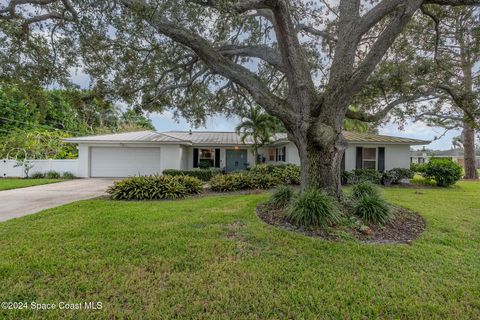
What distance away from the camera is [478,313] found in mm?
2604

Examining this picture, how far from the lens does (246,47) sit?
23.7 feet

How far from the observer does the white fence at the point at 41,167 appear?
15.0 meters

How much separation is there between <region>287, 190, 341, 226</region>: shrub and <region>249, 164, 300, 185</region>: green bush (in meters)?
5.99

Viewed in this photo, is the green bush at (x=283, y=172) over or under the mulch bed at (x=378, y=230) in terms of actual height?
over

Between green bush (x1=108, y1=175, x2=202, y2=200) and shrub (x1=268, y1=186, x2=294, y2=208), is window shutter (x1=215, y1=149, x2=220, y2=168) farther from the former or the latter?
shrub (x1=268, y1=186, x2=294, y2=208)

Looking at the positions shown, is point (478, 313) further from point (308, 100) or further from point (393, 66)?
point (393, 66)

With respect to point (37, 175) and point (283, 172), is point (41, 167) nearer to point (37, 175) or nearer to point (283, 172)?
point (37, 175)

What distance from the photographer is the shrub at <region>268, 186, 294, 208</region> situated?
6.62 metres

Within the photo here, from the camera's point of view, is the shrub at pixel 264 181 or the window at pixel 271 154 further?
the window at pixel 271 154

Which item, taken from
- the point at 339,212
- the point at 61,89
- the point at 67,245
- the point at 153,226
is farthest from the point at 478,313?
the point at 61,89

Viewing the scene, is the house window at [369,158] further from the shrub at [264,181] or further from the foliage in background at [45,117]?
the foliage in background at [45,117]

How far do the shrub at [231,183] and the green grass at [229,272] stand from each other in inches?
189

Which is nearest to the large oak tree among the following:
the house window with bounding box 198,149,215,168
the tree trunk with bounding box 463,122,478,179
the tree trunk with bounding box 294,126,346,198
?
the tree trunk with bounding box 294,126,346,198

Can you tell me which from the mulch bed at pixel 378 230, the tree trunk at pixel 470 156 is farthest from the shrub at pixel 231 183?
the tree trunk at pixel 470 156
